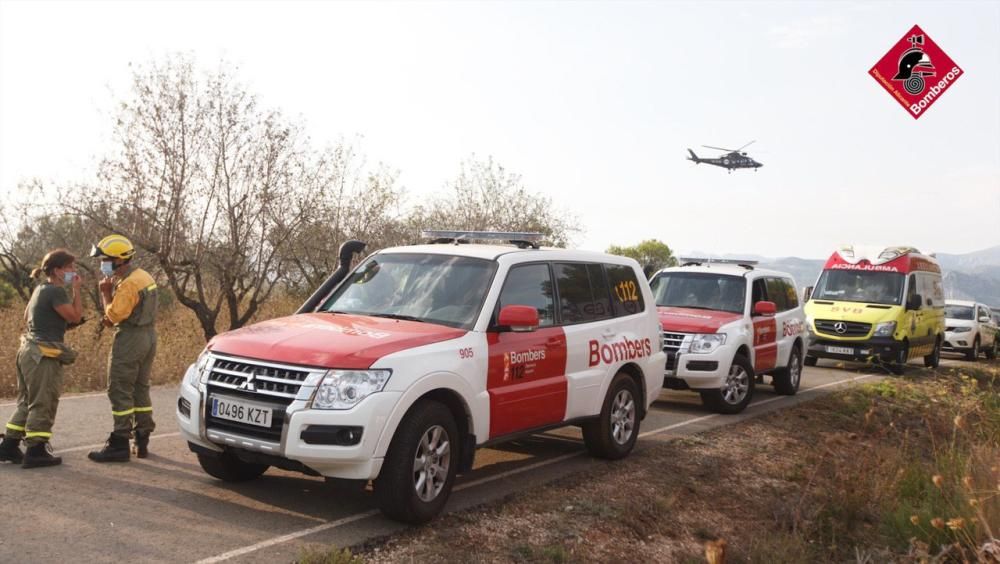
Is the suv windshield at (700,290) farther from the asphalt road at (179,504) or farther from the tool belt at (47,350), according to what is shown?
the tool belt at (47,350)

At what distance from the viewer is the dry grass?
37.8ft

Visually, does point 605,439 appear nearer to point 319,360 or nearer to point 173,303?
point 319,360

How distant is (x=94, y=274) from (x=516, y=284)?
14.3m

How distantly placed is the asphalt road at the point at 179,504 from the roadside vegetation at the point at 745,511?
40 cm

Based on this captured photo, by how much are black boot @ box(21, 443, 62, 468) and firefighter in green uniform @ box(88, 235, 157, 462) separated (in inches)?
12.8

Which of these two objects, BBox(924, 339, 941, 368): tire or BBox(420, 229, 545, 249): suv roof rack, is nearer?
BBox(420, 229, 545, 249): suv roof rack

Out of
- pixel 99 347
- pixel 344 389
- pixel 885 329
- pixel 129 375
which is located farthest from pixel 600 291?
pixel 885 329

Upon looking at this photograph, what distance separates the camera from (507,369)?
22.0 feet

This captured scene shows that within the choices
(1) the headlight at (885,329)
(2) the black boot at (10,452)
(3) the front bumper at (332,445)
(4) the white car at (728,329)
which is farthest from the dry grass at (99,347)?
(1) the headlight at (885,329)

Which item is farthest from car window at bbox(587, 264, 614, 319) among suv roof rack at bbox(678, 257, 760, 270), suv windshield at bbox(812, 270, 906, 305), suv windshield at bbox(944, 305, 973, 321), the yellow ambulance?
suv windshield at bbox(944, 305, 973, 321)

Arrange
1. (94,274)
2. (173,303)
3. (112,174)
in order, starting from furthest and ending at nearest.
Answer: (173,303), (94,274), (112,174)

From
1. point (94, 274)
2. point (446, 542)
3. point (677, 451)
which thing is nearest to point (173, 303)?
point (94, 274)

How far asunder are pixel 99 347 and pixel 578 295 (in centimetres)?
1091

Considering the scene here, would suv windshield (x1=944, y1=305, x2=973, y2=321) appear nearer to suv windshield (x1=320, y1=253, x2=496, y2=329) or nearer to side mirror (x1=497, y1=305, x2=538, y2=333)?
suv windshield (x1=320, y1=253, x2=496, y2=329)
